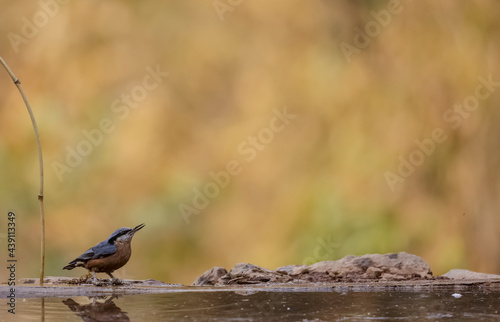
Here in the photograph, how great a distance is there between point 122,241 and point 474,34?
3.94 meters

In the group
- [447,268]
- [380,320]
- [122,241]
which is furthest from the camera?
[447,268]

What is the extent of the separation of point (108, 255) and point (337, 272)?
6.34ft

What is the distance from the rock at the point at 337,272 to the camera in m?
6.19

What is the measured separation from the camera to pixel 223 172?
24.8ft

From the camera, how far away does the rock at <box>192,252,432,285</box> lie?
6.19m

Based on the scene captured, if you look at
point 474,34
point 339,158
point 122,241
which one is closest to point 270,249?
point 339,158

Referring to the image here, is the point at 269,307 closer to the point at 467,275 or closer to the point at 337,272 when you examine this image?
the point at 337,272

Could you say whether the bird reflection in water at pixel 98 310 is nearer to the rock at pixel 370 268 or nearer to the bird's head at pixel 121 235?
the bird's head at pixel 121 235

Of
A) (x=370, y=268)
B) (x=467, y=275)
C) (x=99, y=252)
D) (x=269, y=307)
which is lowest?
(x=269, y=307)

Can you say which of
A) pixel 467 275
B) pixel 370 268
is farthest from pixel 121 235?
pixel 467 275

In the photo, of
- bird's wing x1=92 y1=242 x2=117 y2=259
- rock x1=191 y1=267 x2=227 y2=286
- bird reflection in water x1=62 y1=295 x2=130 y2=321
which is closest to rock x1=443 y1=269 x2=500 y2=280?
rock x1=191 y1=267 x2=227 y2=286

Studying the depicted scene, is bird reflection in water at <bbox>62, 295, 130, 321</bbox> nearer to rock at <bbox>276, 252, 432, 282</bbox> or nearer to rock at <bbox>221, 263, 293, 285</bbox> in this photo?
rock at <bbox>221, 263, 293, 285</bbox>

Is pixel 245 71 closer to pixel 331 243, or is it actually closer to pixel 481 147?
pixel 331 243

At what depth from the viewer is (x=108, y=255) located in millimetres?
5578
